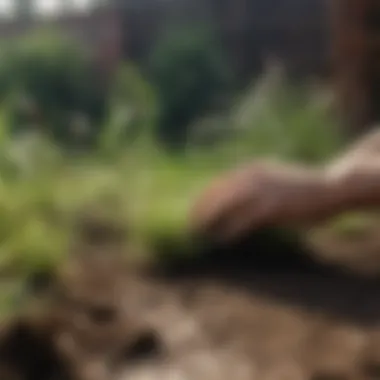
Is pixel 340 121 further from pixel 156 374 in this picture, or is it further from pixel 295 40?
pixel 156 374

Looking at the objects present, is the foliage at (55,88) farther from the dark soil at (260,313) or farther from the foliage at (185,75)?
the dark soil at (260,313)

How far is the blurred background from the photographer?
118cm

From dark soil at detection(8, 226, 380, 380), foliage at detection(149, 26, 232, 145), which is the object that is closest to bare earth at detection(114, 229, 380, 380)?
dark soil at detection(8, 226, 380, 380)

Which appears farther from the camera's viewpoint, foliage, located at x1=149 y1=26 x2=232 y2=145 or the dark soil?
foliage, located at x1=149 y1=26 x2=232 y2=145

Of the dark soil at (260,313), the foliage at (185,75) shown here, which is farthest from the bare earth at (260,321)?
the foliage at (185,75)

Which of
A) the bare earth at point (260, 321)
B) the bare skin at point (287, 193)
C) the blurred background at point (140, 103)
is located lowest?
the bare earth at point (260, 321)

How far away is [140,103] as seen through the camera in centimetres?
122

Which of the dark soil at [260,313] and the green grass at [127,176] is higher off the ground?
the green grass at [127,176]

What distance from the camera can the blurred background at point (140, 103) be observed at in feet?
3.87

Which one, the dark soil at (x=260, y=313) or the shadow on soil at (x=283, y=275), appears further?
the shadow on soil at (x=283, y=275)

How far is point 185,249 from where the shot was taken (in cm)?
123

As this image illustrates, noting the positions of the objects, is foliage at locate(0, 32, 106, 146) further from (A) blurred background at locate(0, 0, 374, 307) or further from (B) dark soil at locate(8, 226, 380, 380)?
(B) dark soil at locate(8, 226, 380, 380)

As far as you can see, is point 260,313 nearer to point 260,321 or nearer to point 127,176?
point 260,321

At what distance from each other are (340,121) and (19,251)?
0.54 meters
